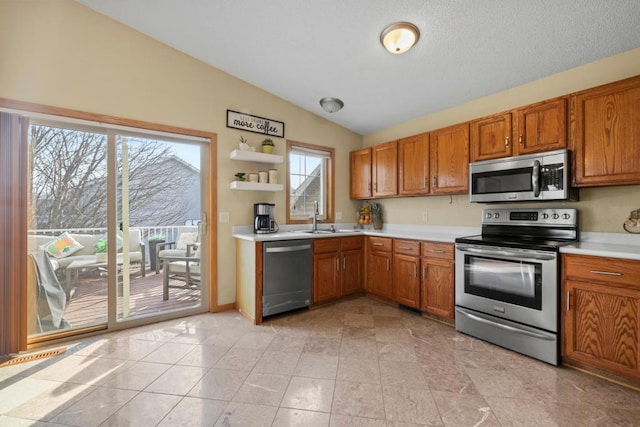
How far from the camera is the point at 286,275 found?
2980 millimetres

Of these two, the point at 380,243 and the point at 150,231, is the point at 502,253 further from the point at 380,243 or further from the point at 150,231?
the point at 150,231

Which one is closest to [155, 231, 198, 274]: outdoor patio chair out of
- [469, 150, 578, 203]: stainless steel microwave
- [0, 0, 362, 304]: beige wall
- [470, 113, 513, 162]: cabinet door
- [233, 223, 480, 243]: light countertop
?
[0, 0, 362, 304]: beige wall

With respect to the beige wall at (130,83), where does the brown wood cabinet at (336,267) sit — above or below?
below

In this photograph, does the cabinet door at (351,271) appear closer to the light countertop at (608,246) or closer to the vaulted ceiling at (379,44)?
the vaulted ceiling at (379,44)

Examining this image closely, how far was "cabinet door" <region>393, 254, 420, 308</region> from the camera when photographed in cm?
301

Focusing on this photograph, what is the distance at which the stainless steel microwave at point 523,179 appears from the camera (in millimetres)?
2236

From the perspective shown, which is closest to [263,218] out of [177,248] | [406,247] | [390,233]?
[177,248]

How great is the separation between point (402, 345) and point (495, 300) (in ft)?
2.96

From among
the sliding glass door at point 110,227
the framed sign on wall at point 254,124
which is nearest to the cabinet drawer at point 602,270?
the framed sign on wall at point 254,124

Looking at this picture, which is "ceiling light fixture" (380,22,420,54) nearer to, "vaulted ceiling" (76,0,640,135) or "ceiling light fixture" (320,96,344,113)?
"vaulted ceiling" (76,0,640,135)

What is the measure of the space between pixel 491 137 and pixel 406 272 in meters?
1.66

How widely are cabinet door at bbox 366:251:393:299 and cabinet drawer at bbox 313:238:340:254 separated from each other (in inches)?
20.6

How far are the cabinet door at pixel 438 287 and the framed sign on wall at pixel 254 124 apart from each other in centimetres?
241

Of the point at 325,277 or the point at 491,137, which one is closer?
the point at 491,137
